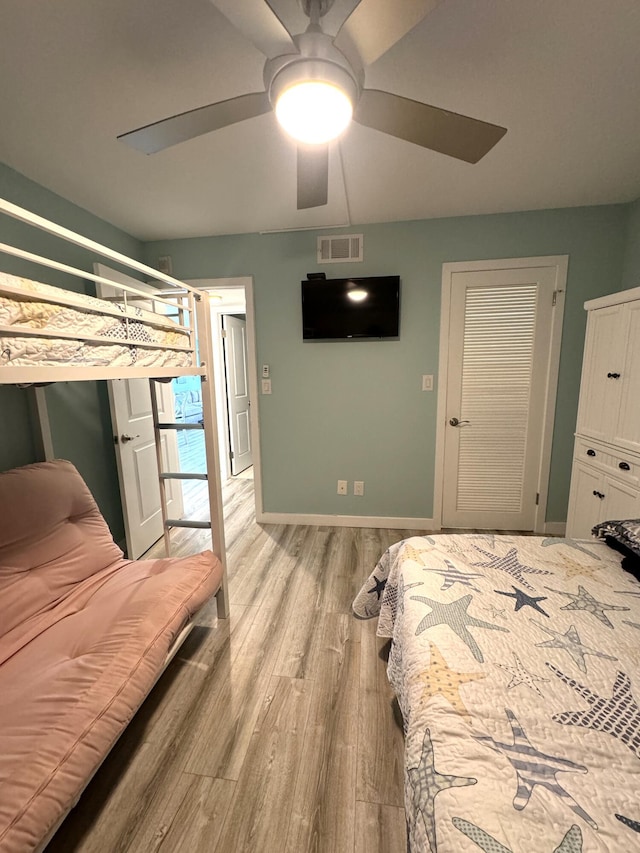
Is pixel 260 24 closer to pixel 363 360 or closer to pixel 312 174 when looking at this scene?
pixel 312 174

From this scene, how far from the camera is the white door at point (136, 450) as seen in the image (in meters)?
2.40

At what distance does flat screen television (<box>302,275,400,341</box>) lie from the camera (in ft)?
8.85

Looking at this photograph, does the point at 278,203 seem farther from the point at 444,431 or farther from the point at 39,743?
the point at 39,743

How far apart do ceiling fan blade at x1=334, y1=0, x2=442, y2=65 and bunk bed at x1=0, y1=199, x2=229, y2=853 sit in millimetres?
972

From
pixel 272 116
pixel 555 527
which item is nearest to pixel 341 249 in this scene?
pixel 272 116

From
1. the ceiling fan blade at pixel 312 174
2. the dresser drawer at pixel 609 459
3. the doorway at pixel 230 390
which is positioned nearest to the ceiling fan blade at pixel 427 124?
the ceiling fan blade at pixel 312 174

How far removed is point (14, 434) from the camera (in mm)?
1884

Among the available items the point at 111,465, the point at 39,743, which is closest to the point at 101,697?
the point at 39,743

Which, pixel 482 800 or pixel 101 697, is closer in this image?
pixel 482 800

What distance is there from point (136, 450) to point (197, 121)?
211cm

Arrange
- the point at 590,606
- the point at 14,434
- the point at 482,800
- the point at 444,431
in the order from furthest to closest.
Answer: the point at 444,431
the point at 14,434
the point at 590,606
the point at 482,800

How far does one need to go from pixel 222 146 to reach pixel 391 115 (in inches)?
39.2

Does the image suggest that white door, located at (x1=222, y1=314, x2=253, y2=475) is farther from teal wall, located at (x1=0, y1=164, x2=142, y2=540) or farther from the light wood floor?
the light wood floor

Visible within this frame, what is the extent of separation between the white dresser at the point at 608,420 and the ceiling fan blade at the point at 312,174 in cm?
162
